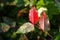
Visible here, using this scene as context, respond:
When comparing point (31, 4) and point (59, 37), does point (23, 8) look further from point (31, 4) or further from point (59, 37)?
point (59, 37)

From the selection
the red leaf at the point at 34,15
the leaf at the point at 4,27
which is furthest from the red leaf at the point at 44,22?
the leaf at the point at 4,27

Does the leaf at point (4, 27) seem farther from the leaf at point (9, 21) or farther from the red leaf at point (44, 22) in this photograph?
the red leaf at point (44, 22)

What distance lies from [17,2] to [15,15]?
0.29 feet

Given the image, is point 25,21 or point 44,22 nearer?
point 44,22

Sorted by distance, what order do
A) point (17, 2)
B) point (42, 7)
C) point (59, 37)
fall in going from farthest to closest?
point (17, 2) → point (42, 7) → point (59, 37)

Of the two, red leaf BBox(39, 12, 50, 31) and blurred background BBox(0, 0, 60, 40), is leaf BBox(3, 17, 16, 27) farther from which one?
red leaf BBox(39, 12, 50, 31)

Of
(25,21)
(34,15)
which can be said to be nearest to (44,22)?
(34,15)

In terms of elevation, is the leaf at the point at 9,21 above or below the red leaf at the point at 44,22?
below

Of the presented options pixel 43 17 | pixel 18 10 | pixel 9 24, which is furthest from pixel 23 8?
pixel 43 17

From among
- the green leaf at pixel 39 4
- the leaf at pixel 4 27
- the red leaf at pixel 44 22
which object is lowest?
the leaf at pixel 4 27

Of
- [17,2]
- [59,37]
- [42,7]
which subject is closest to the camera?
[59,37]

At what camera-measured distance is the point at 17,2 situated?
104 centimetres

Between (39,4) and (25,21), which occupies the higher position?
(39,4)

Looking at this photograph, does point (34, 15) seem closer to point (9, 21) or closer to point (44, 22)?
point (44, 22)
